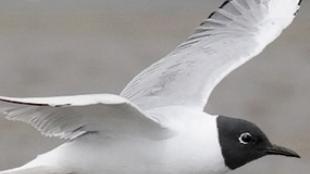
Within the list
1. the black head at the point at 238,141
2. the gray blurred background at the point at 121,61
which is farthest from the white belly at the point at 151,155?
the gray blurred background at the point at 121,61

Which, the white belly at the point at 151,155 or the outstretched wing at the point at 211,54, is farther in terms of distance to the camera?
the outstretched wing at the point at 211,54

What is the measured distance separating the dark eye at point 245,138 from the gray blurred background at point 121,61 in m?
1.49

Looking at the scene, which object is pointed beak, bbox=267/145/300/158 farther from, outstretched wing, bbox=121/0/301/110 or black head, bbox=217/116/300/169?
outstretched wing, bbox=121/0/301/110

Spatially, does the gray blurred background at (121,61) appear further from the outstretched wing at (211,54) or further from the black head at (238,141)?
the black head at (238,141)

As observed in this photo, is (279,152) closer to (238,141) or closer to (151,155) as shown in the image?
(238,141)

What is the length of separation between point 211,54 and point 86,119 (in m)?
0.67

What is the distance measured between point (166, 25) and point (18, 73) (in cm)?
103

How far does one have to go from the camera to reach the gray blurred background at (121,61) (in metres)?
5.09

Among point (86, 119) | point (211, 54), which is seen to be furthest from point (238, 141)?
point (211, 54)

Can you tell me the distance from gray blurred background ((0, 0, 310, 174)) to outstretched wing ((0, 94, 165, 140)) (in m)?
1.53

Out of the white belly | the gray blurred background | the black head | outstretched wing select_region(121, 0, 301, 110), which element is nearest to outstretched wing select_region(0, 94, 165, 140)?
the white belly

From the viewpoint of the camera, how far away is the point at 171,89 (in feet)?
11.7

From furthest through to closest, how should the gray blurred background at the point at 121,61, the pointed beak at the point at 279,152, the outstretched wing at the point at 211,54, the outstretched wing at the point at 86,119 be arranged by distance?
1. the gray blurred background at the point at 121,61
2. the outstretched wing at the point at 211,54
3. the pointed beak at the point at 279,152
4. the outstretched wing at the point at 86,119

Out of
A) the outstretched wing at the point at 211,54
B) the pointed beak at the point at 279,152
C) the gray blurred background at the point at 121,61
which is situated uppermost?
the gray blurred background at the point at 121,61
